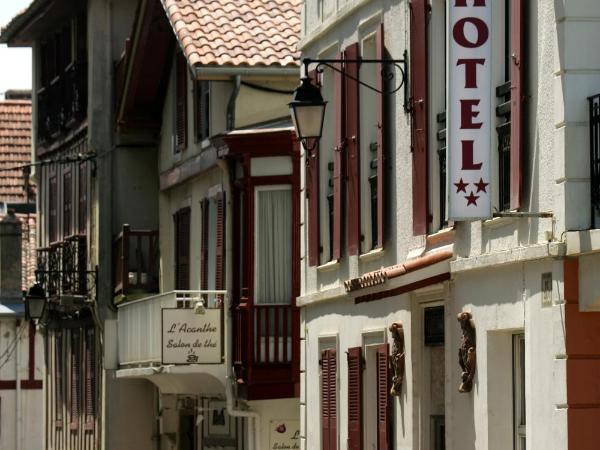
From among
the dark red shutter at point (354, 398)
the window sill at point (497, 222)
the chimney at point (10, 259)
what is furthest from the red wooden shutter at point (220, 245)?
the chimney at point (10, 259)

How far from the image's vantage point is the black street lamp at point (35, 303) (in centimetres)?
3836

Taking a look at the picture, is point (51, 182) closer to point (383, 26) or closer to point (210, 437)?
point (210, 437)

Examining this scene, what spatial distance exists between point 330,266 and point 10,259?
3056 centimetres

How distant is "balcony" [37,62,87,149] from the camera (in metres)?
38.2

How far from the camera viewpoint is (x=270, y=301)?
28250 millimetres

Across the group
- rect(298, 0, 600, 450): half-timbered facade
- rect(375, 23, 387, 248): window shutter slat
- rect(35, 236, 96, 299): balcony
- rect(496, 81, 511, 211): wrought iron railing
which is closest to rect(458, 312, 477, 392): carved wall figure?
rect(298, 0, 600, 450): half-timbered facade

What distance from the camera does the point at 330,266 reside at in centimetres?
2330

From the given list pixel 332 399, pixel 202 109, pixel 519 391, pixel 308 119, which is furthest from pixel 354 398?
pixel 202 109

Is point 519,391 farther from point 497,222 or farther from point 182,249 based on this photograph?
point 182,249

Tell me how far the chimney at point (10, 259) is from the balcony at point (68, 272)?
31.3ft

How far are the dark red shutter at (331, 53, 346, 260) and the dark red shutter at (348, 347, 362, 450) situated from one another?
126 centimetres

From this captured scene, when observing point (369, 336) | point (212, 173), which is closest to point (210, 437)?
point (212, 173)

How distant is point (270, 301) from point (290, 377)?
1073 mm

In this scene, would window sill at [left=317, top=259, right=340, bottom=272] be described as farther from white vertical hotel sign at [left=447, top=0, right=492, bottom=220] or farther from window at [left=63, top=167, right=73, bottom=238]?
window at [left=63, top=167, right=73, bottom=238]
